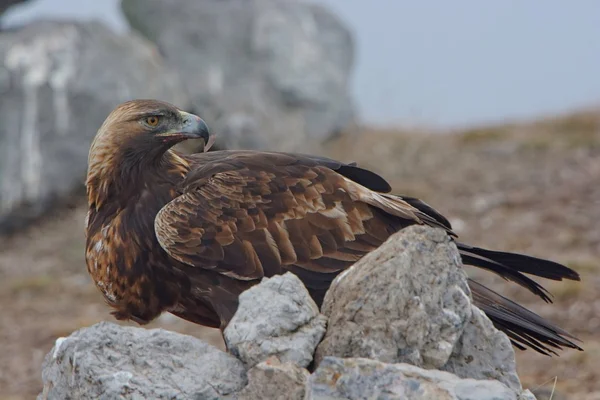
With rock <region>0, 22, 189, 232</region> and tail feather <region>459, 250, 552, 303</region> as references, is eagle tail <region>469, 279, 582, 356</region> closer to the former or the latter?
tail feather <region>459, 250, 552, 303</region>

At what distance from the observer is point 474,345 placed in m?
3.75

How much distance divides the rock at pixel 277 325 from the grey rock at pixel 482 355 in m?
0.50

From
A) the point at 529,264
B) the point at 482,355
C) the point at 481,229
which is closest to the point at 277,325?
the point at 482,355

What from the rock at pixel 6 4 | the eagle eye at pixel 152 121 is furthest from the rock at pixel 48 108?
the eagle eye at pixel 152 121

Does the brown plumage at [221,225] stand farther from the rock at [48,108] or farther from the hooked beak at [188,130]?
the rock at [48,108]

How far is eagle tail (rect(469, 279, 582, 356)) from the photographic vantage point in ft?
15.5

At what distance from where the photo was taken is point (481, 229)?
37.8 feet

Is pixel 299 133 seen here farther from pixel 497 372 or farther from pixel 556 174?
pixel 497 372

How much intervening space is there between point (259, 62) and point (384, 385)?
42.8 ft

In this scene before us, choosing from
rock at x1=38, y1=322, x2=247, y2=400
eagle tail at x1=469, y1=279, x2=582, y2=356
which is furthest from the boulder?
eagle tail at x1=469, y1=279, x2=582, y2=356

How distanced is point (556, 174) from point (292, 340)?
32.4 feet

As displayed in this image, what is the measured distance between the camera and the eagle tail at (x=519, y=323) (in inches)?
186

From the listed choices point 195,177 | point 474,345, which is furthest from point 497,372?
point 195,177

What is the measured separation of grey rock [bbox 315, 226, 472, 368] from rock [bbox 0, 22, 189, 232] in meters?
9.51
